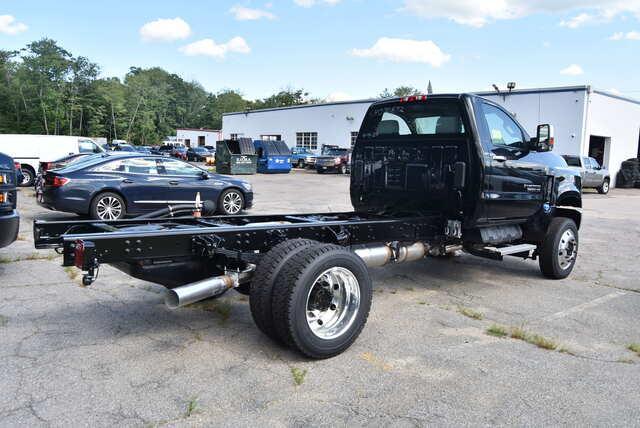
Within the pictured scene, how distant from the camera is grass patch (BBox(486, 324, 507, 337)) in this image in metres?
4.66

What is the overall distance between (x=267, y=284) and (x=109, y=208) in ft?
26.3

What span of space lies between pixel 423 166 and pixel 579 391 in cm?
300

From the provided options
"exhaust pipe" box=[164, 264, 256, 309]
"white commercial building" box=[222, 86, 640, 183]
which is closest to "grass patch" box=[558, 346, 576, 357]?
"exhaust pipe" box=[164, 264, 256, 309]

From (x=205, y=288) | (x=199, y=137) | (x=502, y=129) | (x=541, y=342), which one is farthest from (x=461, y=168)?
(x=199, y=137)

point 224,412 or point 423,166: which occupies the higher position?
point 423,166

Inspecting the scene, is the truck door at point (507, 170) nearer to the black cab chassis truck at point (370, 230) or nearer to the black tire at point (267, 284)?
the black cab chassis truck at point (370, 230)

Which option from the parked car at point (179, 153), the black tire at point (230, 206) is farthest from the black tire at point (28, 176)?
the parked car at point (179, 153)

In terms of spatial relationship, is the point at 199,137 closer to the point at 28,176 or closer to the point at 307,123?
the point at 307,123

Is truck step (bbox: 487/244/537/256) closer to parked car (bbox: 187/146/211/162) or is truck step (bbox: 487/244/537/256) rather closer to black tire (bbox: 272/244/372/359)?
black tire (bbox: 272/244/372/359)

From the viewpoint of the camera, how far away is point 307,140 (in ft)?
150

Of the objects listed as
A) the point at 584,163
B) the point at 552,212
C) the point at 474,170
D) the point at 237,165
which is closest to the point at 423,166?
the point at 474,170

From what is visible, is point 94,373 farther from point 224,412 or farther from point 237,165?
point 237,165

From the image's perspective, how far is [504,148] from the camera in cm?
592

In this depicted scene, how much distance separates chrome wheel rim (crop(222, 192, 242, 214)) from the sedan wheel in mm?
2351
